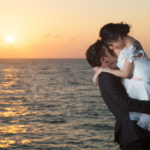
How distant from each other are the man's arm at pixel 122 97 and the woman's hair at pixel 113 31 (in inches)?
26.3

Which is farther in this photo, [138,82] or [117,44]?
[117,44]

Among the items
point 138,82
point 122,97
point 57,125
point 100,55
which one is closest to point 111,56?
point 100,55

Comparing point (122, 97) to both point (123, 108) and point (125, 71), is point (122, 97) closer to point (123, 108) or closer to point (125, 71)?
point (123, 108)

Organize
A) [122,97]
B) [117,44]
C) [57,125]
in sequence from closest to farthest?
[122,97]
[117,44]
[57,125]

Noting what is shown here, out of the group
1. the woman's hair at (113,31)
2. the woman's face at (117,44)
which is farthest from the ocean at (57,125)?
the woman's hair at (113,31)

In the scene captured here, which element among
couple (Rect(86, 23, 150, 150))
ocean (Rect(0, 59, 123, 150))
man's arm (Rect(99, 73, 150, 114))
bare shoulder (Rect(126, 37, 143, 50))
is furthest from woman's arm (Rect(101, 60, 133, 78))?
ocean (Rect(0, 59, 123, 150))

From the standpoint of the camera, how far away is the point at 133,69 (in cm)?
253

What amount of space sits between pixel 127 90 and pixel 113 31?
86cm

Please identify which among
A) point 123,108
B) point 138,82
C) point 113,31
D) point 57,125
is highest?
point 113,31

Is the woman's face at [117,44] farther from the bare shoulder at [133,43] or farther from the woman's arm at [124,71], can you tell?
the woman's arm at [124,71]

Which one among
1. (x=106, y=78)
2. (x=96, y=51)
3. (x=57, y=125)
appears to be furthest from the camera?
(x=57, y=125)

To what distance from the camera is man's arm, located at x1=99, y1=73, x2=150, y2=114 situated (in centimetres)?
222

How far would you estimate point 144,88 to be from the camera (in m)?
2.35

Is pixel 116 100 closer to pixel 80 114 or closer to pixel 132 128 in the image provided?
pixel 132 128
